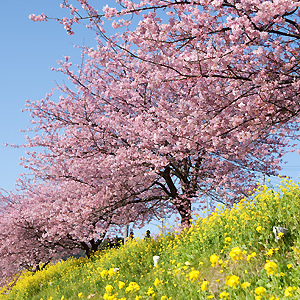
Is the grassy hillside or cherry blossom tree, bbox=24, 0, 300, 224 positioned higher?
cherry blossom tree, bbox=24, 0, 300, 224

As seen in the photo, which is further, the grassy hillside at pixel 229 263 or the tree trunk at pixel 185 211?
the tree trunk at pixel 185 211

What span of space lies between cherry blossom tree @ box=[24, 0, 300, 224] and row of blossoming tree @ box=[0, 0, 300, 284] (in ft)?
0.11

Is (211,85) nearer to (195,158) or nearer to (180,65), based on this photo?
(180,65)

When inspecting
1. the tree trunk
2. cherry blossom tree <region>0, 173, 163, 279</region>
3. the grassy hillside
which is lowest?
the grassy hillside

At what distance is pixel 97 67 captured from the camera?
11.7m

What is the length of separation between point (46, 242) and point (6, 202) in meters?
6.27

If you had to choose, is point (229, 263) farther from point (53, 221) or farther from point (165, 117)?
point (53, 221)

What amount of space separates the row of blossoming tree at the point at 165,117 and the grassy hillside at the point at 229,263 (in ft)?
4.87

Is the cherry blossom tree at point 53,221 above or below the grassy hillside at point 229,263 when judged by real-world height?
above

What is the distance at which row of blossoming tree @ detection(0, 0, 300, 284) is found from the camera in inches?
208

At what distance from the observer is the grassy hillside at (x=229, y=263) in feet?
12.5

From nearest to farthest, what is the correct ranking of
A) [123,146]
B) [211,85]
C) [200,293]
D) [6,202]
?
1. [200,293]
2. [211,85]
3. [123,146]
4. [6,202]

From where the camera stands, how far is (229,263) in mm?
5176

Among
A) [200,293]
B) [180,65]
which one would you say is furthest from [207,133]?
[200,293]
